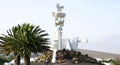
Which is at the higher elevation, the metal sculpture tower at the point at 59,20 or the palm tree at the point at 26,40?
the metal sculpture tower at the point at 59,20

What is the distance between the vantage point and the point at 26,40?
49.4m

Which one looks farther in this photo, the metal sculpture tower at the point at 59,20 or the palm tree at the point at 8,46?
the metal sculpture tower at the point at 59,20

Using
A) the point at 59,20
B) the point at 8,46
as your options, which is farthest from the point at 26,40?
the point at 59,20

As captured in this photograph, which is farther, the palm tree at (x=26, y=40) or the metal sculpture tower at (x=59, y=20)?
the metal sculpture tower at (x=59, y=20)

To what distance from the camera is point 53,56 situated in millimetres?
82812

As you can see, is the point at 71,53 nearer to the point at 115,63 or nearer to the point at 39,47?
the point at 115,63

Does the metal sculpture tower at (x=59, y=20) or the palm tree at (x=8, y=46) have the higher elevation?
the metal sculpture tower at (x=59, y=20)

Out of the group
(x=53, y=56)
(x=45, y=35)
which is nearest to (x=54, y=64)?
(x=53, y=56)

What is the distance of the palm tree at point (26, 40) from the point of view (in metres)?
49.4

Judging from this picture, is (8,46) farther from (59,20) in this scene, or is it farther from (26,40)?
(59,20)

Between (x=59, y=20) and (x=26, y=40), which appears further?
(x=59, y=20)

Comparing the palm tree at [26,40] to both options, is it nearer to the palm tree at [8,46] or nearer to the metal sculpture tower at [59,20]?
the palm tree at [8,46]

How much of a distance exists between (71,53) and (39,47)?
32.8 m

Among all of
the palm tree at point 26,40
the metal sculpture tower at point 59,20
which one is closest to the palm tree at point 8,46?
the palm tree at point 26,40
